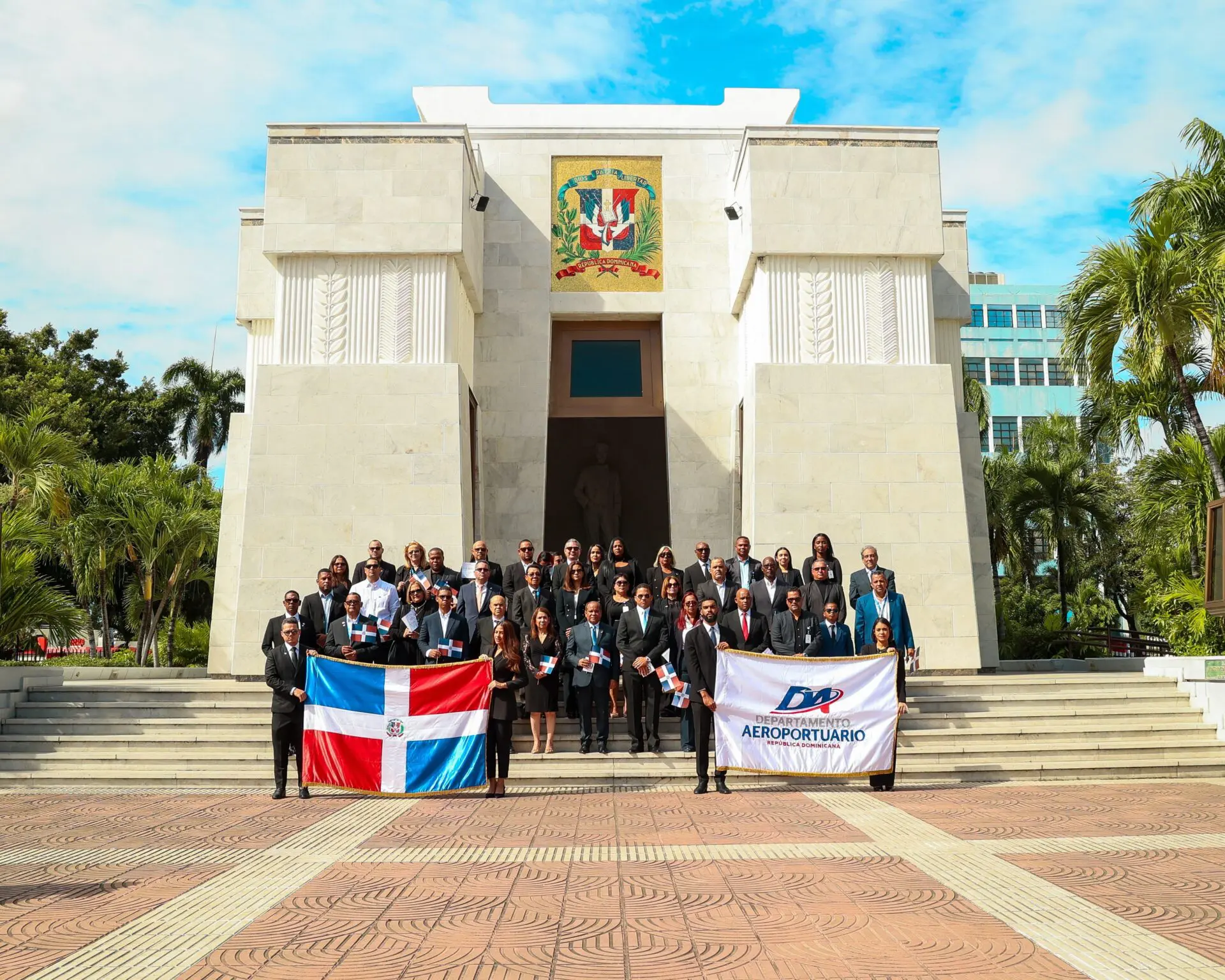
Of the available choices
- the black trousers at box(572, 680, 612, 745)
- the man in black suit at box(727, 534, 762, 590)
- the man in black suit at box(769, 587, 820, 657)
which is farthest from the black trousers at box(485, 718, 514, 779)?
the man in black suit at box(727, 534, 762, 590)

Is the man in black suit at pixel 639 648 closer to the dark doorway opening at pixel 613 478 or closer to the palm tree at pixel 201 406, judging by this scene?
the dark doorway opening at pixel 613 478

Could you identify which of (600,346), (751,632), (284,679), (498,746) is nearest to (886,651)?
(751,632)

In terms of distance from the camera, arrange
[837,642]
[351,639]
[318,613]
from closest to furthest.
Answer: [351,639] → [837,642] → [318,613]

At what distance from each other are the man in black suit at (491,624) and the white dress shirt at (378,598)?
1150 millimetres

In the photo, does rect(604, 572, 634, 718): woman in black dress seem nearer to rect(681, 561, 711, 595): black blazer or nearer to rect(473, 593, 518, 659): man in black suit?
rect(681, 561, 711, 595): black blazer

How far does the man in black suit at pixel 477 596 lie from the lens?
496 inches

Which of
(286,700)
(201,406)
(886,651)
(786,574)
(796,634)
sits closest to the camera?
(286,700)

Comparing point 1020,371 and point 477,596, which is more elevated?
point 1020,371

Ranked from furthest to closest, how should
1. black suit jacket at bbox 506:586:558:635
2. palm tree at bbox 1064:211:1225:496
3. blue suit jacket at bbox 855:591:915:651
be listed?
palm tree at bbox 1064:211:1225:496
black suit jacket at bbox 506:586:558:635
blue suit jacket at bbox 855:591:915:651

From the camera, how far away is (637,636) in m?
12.0

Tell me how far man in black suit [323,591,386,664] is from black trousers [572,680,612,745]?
233 centimetres

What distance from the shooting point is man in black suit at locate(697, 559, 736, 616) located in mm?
12695

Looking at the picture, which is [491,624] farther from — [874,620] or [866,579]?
[866,579]

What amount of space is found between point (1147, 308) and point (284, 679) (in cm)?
1316
